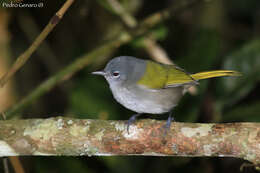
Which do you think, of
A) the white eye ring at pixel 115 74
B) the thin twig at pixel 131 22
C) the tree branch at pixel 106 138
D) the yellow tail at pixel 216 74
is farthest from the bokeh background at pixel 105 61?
the tree branch at pixel 106 138

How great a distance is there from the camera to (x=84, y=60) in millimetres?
3963

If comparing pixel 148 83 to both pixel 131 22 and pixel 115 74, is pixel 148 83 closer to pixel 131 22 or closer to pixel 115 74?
pixel 115 74

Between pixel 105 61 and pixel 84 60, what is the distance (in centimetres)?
155

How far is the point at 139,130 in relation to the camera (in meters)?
2.81

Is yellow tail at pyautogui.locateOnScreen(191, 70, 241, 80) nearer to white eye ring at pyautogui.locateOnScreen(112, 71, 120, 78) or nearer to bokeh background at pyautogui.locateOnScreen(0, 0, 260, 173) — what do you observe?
bokeh background at pyautogui.locateOnScreen(0, 0, 260, 173)

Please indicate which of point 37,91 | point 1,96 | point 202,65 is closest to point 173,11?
point 202,65

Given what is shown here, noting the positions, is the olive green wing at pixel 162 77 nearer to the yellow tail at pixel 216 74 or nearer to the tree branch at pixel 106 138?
the yellow tail at pixel 216 74

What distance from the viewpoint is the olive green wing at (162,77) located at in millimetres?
3604

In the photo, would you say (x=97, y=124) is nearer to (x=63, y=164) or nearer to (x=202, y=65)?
(x=63, y=164)

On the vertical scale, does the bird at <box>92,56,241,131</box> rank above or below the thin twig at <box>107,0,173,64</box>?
below

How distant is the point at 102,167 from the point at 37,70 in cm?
239

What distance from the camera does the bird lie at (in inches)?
136

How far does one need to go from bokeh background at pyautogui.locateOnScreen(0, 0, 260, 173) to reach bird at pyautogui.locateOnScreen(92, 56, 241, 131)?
1.89ft

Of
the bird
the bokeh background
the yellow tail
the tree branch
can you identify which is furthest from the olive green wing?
the tree branch
